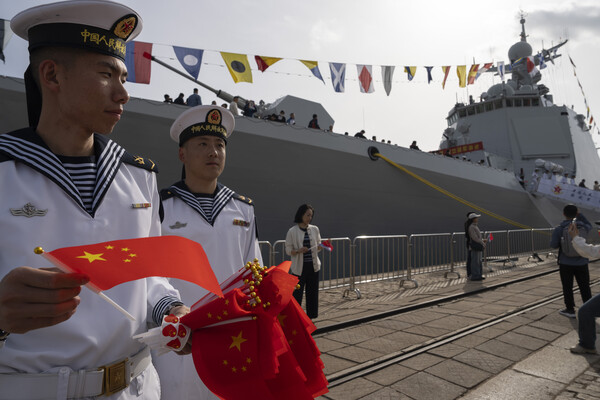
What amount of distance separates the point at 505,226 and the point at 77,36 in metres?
17.2

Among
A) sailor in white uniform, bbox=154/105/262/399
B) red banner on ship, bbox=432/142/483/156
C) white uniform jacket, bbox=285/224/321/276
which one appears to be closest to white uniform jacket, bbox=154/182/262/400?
sailor in white uniform, bbox=154/105/262/399

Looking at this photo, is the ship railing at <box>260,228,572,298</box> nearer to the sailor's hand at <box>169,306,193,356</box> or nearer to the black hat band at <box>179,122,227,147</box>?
the black hat band at <box>179,122,227,147</box>

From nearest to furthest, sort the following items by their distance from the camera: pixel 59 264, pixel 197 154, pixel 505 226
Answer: pixel 59 264 → pixel 197 154 → pixel 505 226

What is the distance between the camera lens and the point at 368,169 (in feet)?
36.3

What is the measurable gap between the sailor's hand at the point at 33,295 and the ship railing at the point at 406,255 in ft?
18.5

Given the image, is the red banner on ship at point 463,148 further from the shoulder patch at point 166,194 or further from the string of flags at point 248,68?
the shoulder patch at point 166,194

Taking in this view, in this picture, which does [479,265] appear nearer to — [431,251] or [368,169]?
[431,251]

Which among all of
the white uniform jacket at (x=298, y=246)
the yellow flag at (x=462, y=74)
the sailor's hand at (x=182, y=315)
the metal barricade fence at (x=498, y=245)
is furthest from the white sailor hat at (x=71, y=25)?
the yellow flag at (x=462, y=74)

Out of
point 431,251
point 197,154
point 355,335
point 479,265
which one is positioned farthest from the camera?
point 431,251

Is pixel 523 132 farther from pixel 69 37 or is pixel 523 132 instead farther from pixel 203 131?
pixel 69 37

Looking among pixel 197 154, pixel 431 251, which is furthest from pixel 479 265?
pixel 197 154

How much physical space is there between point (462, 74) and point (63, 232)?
1419 centimetres

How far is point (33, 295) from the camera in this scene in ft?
2.49

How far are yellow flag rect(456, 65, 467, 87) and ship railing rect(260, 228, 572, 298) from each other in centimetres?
528
